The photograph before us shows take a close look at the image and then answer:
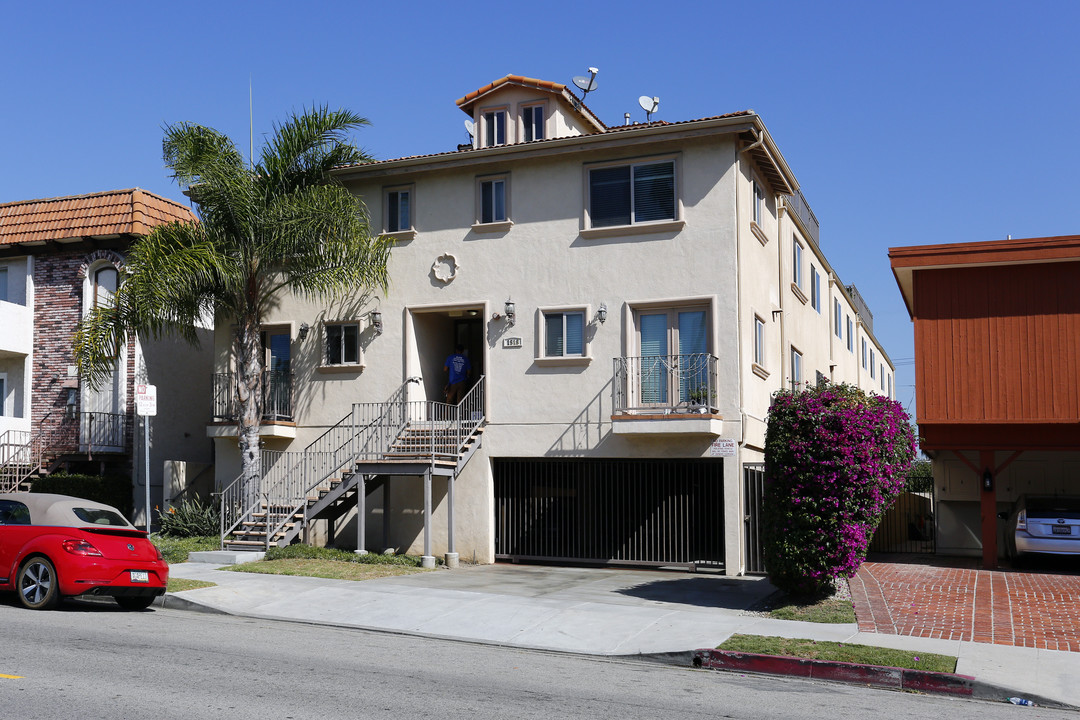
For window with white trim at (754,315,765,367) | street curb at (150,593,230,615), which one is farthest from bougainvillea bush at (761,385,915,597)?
street curb at (150,593,230,615)

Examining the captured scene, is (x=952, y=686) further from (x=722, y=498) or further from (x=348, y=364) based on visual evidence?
(x=348, y=364)

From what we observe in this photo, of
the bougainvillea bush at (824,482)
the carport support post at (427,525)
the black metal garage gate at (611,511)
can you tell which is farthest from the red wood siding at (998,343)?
the carport support post at (427,525)

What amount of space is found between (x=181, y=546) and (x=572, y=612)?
9.01 m

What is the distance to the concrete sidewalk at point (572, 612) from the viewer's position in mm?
10602

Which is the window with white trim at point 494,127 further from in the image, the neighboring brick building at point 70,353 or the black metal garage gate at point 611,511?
the neighboring brick building at point 70,353

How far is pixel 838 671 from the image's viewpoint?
33.1 feet

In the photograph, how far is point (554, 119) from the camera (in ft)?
72.6

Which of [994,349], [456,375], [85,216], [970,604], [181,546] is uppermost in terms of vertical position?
[85,216]

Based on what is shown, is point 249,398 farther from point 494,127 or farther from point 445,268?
point 494,127

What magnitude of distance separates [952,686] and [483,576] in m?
9.11

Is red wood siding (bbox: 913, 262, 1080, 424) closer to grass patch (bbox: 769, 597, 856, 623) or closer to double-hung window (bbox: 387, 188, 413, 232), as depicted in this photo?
grass patch (bbox: 769, 597, 856, 623)

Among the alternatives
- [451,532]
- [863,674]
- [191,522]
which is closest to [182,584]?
[451,532]

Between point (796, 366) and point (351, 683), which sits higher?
point (796, 366)

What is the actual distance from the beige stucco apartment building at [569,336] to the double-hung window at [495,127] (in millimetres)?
319
